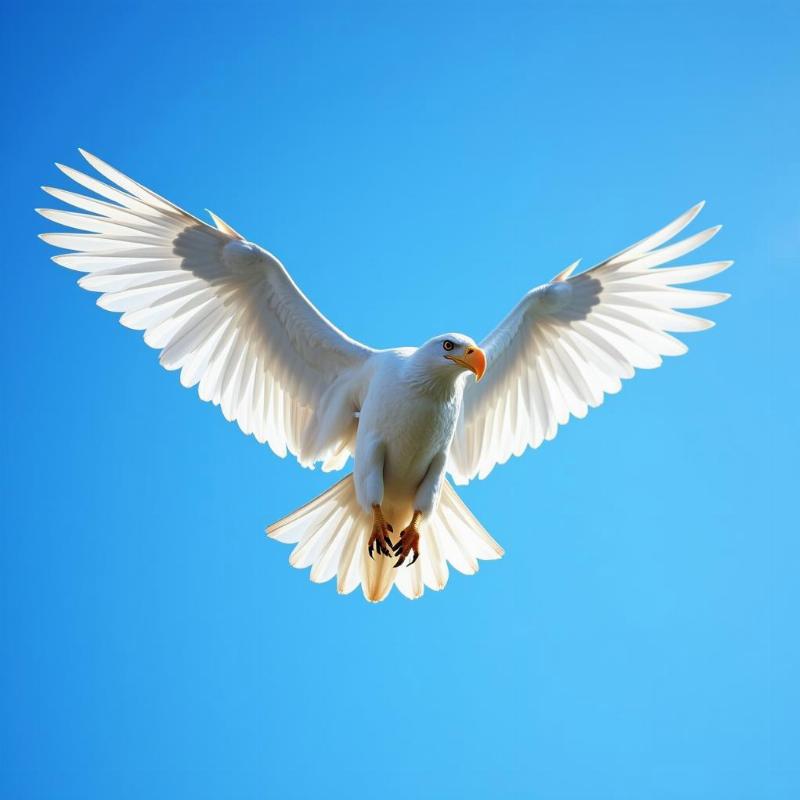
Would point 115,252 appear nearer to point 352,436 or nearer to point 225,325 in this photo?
point 225,325

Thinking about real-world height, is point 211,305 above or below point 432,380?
above

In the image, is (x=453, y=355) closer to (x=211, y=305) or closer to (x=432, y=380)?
(x=432, y=380)

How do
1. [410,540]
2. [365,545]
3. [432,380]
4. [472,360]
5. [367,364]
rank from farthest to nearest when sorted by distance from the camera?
[365,545] < [367,364] < [410,540] < [432,380] < [472,360]

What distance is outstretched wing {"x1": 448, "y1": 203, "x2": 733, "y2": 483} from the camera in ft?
37.4

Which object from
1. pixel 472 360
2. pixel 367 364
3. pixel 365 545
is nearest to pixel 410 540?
pixel 365 545

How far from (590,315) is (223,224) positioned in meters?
4.05

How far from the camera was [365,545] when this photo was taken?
35.8 ft

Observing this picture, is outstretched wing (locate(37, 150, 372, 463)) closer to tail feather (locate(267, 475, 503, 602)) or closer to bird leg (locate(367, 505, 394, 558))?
tail feather (locate(267, 475, 503, 602))

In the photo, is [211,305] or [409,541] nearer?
[409,541]

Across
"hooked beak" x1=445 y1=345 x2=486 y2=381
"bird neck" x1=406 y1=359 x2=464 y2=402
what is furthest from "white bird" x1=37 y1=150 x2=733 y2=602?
"hooked beak" x1=445 y1=345 x2=486 y2=381

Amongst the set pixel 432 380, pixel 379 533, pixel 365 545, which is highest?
pixel 432 380

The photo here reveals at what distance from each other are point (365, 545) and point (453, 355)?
2467 millimetres

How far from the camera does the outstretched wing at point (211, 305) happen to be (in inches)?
413

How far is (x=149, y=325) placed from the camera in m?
10.9
